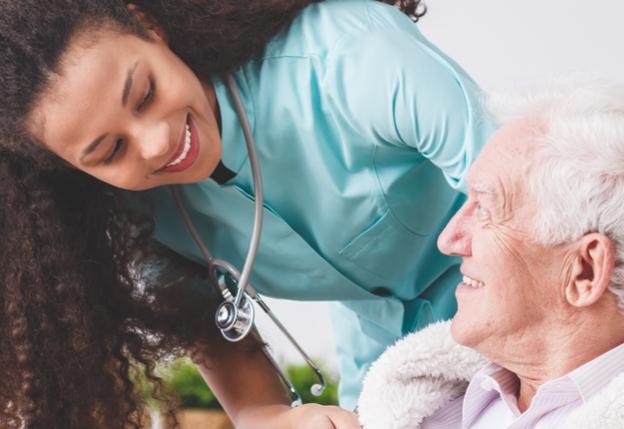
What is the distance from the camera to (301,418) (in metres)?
1.67

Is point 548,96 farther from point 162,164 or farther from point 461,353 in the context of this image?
point 162,164

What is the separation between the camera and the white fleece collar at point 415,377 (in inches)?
59.2

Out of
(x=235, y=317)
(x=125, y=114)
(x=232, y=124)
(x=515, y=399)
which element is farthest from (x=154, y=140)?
(x=515, y=399)

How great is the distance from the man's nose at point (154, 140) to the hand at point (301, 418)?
0.44 meters

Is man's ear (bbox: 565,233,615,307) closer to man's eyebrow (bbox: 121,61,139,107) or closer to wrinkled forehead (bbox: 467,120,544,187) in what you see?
wrinkled forehead (bbox: 467,120,544,187)

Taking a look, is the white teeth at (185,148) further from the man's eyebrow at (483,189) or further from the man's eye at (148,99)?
the man's eyebrow at (483,189)

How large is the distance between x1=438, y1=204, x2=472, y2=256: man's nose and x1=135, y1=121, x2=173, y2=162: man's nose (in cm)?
38

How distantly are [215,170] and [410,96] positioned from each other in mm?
352

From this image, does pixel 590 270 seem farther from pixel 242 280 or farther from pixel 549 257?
pixel 242 280

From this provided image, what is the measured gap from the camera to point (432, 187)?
1.79 metres

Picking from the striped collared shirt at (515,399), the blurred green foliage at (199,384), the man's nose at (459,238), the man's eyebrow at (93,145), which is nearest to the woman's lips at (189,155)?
the man's eyebrow at (93,145)

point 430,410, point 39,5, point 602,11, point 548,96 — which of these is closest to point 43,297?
point 39,5

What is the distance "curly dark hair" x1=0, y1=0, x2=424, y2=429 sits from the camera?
1.67 m

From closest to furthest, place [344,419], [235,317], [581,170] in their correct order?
1. [581,170]
2. [344,419]
3. [235,317]
